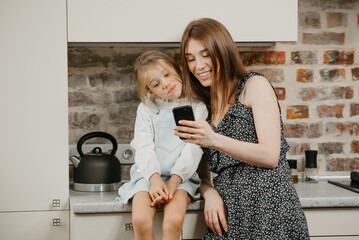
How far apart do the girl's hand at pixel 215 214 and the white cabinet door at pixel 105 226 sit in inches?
8.1

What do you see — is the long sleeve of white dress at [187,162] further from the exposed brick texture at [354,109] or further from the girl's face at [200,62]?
the exposed brick texture at [354,109]

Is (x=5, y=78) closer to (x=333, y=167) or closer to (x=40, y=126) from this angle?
(x=40, y=126)

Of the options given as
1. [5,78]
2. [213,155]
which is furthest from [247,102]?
[5,78]

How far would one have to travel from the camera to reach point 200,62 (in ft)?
5.01

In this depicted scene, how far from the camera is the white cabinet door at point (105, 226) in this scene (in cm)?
158

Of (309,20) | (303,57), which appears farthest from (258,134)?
(309,20)

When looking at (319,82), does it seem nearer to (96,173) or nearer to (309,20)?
(309,20)

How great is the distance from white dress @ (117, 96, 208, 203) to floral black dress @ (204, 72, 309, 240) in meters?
0.16

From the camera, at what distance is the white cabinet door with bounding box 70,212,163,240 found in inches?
62.2

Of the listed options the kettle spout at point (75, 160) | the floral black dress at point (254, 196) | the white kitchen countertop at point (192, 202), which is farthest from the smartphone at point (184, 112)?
the kettle spout at point (75, 160)

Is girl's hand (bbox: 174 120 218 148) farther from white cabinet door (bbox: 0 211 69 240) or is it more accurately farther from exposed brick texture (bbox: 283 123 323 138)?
exposed brick texture (bbox: 283 123 323 138)

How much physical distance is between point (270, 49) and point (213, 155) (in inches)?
36.3

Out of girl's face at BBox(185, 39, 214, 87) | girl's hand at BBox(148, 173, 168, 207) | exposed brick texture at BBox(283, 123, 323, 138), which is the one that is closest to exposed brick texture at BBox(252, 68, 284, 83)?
exposed brick texture at BBox(283, 123, 323, 138)

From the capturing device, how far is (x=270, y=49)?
2230 mm
